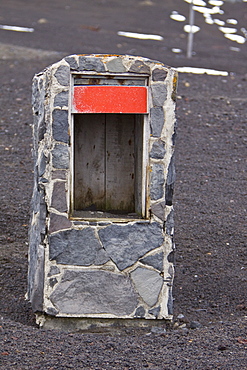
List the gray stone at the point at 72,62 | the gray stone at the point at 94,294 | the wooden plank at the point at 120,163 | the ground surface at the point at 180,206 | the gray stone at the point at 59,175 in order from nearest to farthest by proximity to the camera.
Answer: the ground surface at the point at 180,206
the gray stone at the point at 72,62
the gray stone at the point at 59,175
the gray stone at the point at 94,294
the wooden plank at the point at 120,163

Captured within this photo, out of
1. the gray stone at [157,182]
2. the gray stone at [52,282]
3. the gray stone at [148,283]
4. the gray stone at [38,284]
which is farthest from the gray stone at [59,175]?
the gray stone at [148,283]

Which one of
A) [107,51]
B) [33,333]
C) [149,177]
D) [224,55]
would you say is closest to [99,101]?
[149,177]

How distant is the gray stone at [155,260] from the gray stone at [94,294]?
0.60 ft

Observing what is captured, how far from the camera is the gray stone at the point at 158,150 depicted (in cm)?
454

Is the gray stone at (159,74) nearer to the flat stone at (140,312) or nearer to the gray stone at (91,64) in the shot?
the gray stone at (91,64)

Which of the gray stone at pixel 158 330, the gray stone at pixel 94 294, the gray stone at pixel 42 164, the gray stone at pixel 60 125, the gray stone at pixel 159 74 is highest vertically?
the gray stone at pixel 159 74

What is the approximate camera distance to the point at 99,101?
4477mm

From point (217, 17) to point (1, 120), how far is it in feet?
35.5

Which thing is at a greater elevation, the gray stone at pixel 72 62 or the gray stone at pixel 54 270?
the gray stone at pixel 72 62

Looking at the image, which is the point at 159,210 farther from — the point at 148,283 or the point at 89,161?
the point at 89,161

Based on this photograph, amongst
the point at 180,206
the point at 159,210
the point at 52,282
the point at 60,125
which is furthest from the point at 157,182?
the point at 180,206

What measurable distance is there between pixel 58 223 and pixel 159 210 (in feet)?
2.36

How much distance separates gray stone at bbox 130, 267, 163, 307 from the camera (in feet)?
15.2

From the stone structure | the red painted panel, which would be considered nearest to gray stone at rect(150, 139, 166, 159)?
the stone structure
